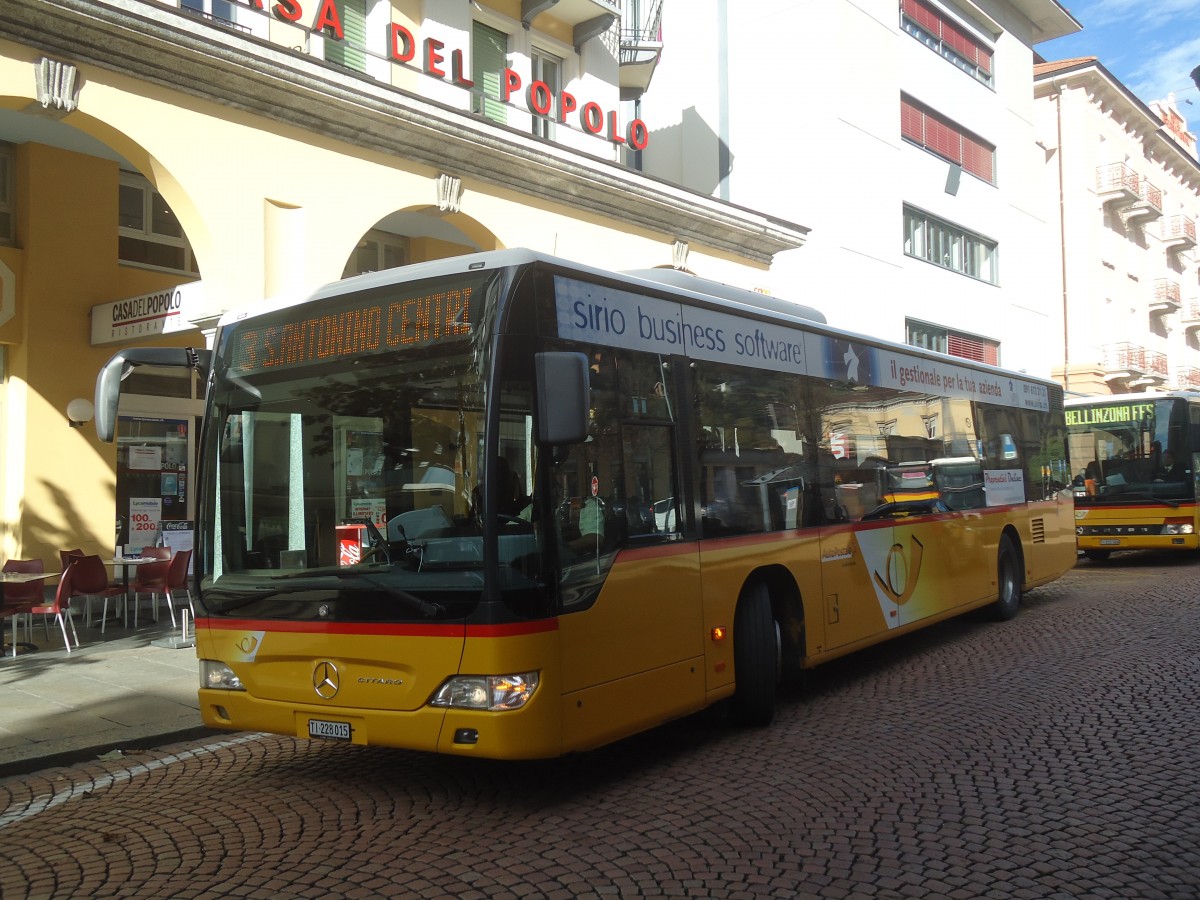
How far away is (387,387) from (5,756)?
3.67m

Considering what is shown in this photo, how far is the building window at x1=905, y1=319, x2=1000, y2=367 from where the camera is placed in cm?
2628

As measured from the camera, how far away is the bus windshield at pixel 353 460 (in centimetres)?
529

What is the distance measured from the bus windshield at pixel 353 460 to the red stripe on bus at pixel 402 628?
2.1 inches

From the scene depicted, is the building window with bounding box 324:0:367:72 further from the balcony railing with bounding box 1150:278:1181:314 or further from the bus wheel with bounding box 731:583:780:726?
the balcony railing with bounding box 1150:278:1181:314

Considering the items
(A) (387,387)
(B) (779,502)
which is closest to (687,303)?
(B) (779,502)

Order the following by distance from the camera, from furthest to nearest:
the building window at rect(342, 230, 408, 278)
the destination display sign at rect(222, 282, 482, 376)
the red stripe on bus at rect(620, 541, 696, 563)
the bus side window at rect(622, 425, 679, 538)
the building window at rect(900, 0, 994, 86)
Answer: the building window at rect(900, 0, 994, 86)
the building window at rect(342, 230, 408, 278)
the bus side window at rect(622, 425, 679, 538)
the red stripe on bus at rect(620, 541, 696, 563)
the destination display sign at rect(222, 282, 482, 376)

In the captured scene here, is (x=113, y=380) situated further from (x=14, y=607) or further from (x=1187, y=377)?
(x=1187, y=377)

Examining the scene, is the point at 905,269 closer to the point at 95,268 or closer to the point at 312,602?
the point at 95,268

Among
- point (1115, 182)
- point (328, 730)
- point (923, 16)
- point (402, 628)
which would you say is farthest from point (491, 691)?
point (1115, 182)

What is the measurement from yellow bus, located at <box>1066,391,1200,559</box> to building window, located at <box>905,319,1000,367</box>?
19.0ft

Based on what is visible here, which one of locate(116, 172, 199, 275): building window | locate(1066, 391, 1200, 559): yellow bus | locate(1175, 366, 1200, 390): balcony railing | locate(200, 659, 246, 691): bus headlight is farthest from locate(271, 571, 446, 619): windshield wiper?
locate(1175, 366, 1200, 390): balcony railing

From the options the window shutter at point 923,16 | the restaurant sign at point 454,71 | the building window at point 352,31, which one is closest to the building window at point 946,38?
the window shutter at point 923,16

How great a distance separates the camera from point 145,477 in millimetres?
13812

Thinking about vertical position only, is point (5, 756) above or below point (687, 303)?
below
